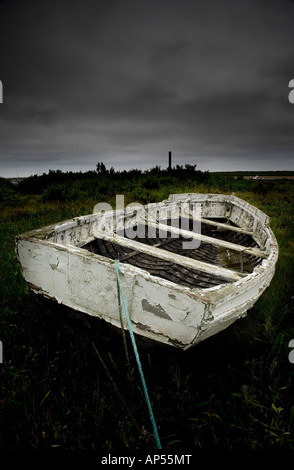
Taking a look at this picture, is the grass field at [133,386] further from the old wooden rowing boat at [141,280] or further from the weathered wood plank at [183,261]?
the weathered wood plank at [183,261]

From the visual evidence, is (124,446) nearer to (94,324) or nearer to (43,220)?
(94,324)

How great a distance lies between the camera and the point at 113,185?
1155 cm

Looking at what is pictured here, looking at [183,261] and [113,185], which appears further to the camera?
[113,185]

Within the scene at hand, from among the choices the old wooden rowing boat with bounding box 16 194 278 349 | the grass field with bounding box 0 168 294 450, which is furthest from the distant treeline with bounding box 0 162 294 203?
the grass field with bounding box 0 168 294 450

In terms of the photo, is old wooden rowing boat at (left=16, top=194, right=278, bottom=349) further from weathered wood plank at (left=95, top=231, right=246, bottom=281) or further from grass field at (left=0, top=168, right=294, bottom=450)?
grass field at (left=0, top=168, right=294, bottom=450)

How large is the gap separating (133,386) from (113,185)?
33.8 feet

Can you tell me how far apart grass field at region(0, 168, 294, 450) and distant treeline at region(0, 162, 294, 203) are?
7294mm

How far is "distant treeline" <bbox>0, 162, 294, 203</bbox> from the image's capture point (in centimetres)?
995

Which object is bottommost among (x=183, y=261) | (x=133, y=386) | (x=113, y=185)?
(x=133, y=386)

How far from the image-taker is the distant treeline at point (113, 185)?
32.7 ft

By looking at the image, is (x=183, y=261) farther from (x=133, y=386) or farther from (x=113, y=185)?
(x=113, y=185)

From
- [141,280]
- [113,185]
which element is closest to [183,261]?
[141,280]
